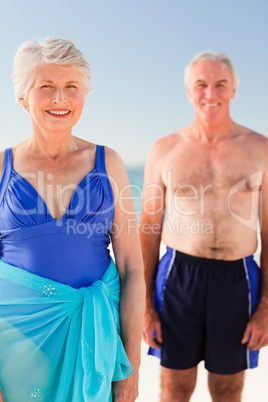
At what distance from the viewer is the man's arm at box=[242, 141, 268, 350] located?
2.12 metres

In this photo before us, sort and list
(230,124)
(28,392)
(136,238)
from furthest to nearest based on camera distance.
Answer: (230,124), (136,238), (28,392)

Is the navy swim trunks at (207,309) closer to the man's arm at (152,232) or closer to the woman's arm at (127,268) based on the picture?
the man's arm at (152,232)

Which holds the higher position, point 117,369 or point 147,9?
point 147,9

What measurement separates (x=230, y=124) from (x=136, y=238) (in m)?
1.10

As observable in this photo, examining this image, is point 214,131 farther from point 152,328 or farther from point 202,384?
point 202,384

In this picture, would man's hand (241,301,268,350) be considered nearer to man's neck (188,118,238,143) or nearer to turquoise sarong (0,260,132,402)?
man's neck (188,118,238,143)

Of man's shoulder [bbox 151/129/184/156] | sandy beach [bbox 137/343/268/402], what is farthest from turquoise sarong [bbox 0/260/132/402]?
sandy beach [bbox 137/343/268/402]

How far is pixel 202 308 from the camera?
7.01 feet

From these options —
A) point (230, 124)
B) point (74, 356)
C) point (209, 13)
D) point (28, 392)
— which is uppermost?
point (209, 13)

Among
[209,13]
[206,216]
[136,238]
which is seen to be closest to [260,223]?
[206,216]

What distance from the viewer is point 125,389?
4.64ft

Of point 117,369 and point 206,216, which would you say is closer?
point 117,369

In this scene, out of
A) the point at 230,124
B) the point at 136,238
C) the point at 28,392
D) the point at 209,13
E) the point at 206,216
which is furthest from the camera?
the point at 209,13

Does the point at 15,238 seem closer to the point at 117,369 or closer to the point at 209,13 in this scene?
the point at 117,369
